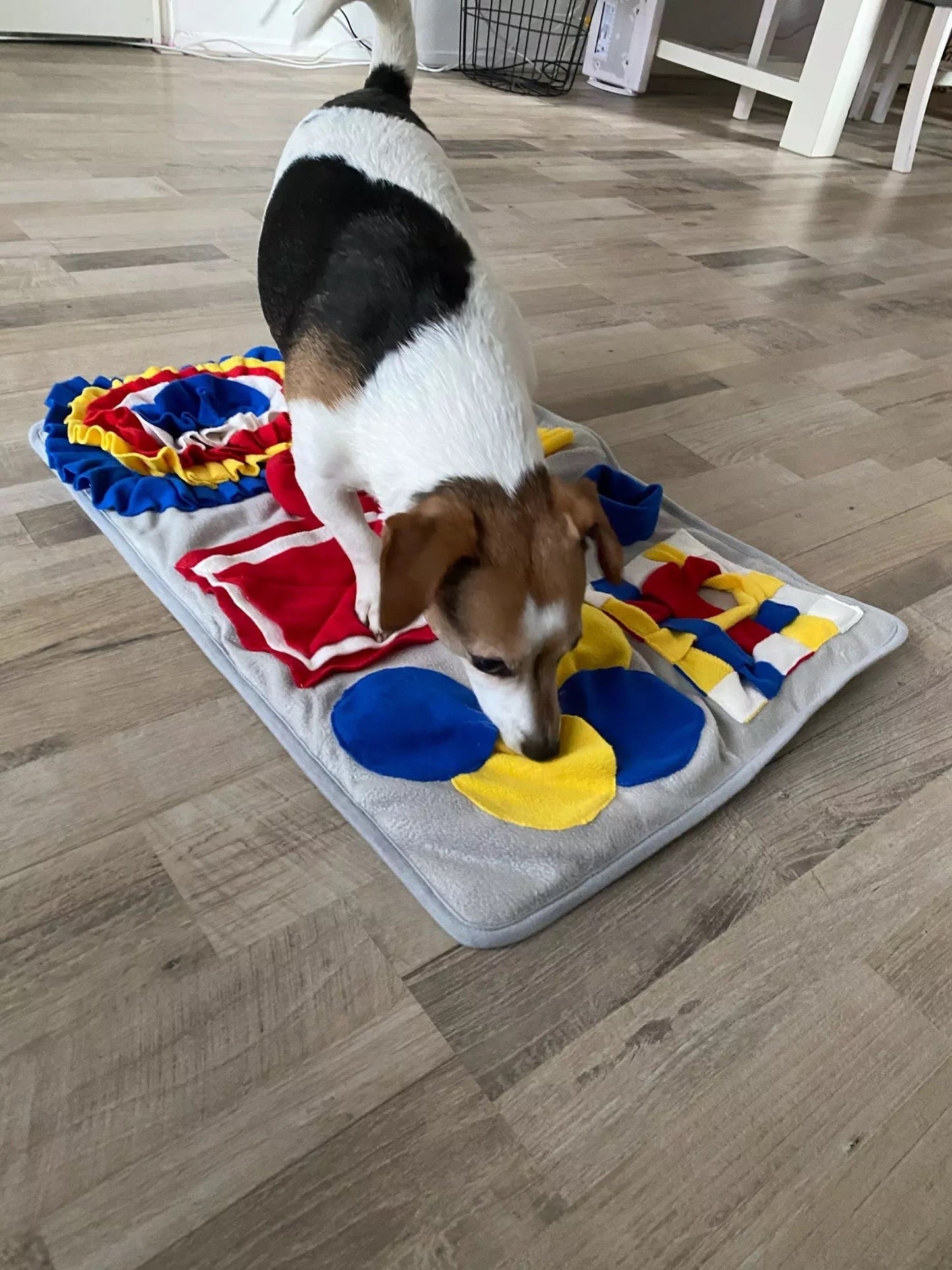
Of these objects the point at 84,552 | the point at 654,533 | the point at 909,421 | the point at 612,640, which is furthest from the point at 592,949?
the point at 909,421

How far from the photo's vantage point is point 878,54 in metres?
6.41

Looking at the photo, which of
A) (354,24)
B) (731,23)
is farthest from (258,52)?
(731,23)

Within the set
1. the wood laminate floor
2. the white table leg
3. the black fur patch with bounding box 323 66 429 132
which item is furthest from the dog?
the white table leg

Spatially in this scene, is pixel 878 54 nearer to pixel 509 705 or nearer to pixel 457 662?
pixel 457 662

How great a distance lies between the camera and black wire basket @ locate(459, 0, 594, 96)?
5719 mm

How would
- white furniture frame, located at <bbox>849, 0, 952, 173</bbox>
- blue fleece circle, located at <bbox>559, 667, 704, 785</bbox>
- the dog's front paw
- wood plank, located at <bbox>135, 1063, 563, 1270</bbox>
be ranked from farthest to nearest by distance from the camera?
white furniture frame, located at <bbox>849, 0, 952, 173</bbox> → the dog's front paw → blue fleece circle, located at <bbox>559, 667, 704, 785</bbox> → wood plank, located at <bbox>135, 1063, 563, 1270</bbox>

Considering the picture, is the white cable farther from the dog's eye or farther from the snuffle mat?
the dog's eye

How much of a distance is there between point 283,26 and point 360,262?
466cm

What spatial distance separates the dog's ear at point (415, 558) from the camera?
1216 mm

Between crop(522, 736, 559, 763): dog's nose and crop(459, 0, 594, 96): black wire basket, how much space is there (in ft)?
17.4

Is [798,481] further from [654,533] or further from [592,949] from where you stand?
[592,949]

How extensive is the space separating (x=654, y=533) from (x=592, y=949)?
101 centimetres

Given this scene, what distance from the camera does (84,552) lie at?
1.83m

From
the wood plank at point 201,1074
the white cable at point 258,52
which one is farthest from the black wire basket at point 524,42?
the wood plank at point 201,1074
